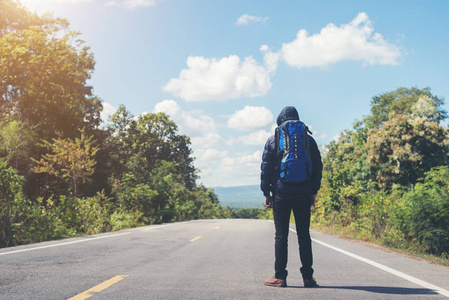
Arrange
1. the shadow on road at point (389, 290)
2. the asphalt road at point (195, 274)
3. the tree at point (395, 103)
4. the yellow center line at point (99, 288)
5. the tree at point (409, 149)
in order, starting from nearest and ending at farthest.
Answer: the yellow center line at point (99, 288) → the asphalt road at point (195, 274) → the shadow on road at point (389, 290) → the tree at point (409, 149) → the tree at point (395, 103)

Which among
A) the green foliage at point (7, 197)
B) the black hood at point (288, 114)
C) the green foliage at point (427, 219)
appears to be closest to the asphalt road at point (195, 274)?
the green foliage at point (427, 219)

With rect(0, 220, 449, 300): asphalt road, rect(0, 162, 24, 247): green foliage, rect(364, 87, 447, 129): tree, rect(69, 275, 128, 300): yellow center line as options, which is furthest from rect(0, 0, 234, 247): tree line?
rect(364, 87, 447, 129): tree

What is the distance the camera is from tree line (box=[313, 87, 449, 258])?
32.1 ft

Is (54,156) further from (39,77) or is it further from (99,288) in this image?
(99,288)

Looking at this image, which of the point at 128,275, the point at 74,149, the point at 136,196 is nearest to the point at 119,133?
the point at 136,196

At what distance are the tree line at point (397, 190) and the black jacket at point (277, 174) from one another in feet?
18.5

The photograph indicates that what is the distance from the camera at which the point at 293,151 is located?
4.88m

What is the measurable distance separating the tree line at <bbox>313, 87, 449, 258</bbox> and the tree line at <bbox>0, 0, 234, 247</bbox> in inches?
Answer: 382

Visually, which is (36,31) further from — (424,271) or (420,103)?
(420,103)

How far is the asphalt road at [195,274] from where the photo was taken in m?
4.41

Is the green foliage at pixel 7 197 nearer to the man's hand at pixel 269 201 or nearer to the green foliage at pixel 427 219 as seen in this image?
the man's hand at pixel 269 201

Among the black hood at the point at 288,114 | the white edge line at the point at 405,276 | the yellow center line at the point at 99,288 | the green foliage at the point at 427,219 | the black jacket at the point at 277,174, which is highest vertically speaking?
the black hood at the point at 288,114

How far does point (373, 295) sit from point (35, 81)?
22.0 m

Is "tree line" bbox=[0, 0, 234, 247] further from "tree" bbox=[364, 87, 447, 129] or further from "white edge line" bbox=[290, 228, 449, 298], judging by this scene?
A: "tree" bbox=[364, 87, 447, 129]
